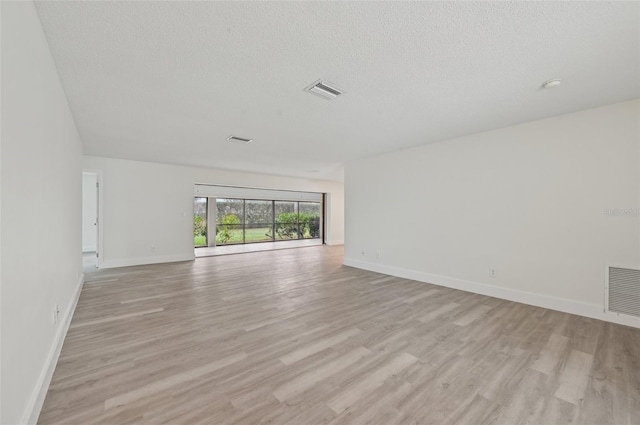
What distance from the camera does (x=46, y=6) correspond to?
1543mm

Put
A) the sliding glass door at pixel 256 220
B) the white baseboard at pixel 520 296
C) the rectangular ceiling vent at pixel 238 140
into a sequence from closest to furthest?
1. the white baseboard at pixel 520 296
2. the rectangular ceiling vent at pixel 238 140
3. the sliding glass door at pixel 256 220

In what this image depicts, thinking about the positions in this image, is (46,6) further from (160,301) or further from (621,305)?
(621,305)

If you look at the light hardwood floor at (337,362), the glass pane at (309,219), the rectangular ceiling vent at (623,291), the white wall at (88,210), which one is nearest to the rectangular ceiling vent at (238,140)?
the light hardwood floor at (337,362)

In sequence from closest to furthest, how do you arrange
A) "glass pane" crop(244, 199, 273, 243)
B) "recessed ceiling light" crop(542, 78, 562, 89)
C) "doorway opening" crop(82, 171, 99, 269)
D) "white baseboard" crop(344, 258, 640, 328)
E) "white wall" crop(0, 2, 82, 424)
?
"white wall" crop(0, 2, 82, 424) → "recessed ceiling light" crop(542, 78, 562, 89) → "white baseboard" crop(344, 258, 640, 328) → "doorway opening" crop(82, 171, 99, 269) → "glass pane" crop(244, 199, 273, 243)

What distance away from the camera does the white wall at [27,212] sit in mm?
1202

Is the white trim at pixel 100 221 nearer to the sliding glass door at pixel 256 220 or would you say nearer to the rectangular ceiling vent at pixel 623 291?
the sliding glass door at pixel 256 220

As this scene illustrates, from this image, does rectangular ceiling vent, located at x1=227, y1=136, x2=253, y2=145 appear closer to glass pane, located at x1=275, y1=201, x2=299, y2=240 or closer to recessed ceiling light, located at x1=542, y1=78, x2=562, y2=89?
recessed ceiling light, located at x1=542, y1=78, x2=562, y2=89

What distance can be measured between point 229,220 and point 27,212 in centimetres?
874

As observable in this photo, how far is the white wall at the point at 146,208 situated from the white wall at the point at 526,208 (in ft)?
16.3

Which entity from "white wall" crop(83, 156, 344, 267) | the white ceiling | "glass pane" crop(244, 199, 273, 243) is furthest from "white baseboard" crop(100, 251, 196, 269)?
"glass pane" crop(244, 199, 273, 243)

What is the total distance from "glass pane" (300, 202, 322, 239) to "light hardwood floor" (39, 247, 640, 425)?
311 inches

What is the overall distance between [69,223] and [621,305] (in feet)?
20.5

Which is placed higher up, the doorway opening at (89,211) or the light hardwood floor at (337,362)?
the doorway opening at (89,211)

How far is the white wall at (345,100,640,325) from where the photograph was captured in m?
2.97
